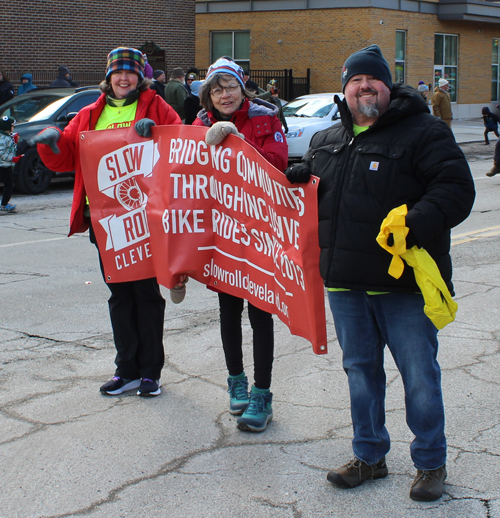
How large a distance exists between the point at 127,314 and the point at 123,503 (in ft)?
4.75

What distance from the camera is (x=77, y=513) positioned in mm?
3084

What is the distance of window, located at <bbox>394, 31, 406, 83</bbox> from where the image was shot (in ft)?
102

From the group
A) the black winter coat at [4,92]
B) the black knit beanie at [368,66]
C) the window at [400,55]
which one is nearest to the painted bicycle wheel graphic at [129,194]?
the black knit beanie at [368,66]

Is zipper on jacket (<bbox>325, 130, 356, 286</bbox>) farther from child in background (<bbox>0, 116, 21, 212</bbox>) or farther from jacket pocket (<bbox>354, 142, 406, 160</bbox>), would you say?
child in background (<bbox>0, 116, 21, 212</bbox>)

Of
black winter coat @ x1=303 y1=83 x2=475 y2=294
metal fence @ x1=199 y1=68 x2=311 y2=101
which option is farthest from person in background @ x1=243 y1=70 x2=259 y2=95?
metal fence @ x1=199 y1=68 x2=311 y2=101

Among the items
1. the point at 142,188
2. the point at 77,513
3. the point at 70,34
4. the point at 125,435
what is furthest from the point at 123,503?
the point at 70,34

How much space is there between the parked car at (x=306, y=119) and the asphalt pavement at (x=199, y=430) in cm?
1008

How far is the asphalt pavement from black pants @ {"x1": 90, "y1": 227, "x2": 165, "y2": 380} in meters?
0.20

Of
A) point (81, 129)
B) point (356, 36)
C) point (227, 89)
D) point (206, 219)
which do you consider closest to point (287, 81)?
point (356, 36)

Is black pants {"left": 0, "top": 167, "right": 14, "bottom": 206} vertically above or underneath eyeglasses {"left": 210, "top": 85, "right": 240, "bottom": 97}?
underneath

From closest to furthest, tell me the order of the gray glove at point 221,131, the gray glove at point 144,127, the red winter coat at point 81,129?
the gray glove at point 221,131 < the gray glove at point 144,127 < the red winter coat at point 81,129

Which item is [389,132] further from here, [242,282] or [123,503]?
[123,503]

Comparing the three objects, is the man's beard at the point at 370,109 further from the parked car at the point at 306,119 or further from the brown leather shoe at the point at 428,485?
the parked car at the point at 306,119

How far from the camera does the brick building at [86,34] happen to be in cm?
2298
